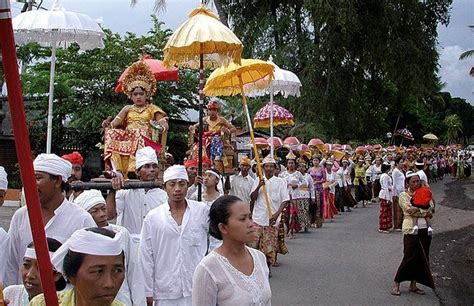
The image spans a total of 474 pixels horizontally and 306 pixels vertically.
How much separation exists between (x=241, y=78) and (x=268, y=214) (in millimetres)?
2445

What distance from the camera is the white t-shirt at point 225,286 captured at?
372 centimetres

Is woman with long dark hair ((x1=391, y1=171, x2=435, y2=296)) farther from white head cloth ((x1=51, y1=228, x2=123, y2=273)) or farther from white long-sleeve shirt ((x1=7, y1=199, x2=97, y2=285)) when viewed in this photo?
white head cloth ((x1=51, y1=228, x2=123, y2=273))

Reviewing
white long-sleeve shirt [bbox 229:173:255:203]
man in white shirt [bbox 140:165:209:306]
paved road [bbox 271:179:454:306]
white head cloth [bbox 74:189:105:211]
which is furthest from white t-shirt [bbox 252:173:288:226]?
white head cloth [bbox 74:189:105:211]

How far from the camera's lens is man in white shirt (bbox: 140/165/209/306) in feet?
17.9

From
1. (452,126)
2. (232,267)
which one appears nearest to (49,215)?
(232,267)

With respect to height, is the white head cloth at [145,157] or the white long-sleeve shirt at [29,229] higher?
the white head cloth at [145,157]

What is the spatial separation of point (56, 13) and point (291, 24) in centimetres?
2680

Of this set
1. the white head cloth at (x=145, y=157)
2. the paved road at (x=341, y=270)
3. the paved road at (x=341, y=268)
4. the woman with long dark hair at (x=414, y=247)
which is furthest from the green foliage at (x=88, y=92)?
the white head cloth at (x=145, y=157)

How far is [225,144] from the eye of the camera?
9.88 metres

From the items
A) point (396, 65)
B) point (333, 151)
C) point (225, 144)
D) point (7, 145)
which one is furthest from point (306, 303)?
point (396, 65)

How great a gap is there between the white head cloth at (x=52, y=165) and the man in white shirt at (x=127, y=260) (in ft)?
1.59

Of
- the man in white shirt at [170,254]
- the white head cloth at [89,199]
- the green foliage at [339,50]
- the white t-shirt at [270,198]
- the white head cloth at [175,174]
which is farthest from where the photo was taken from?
the green foliage at [339,50]

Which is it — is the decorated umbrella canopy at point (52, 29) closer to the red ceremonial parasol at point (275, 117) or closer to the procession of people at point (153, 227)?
the procession of people at point (153, 227)

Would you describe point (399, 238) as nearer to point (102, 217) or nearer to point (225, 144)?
point (225, 144)
